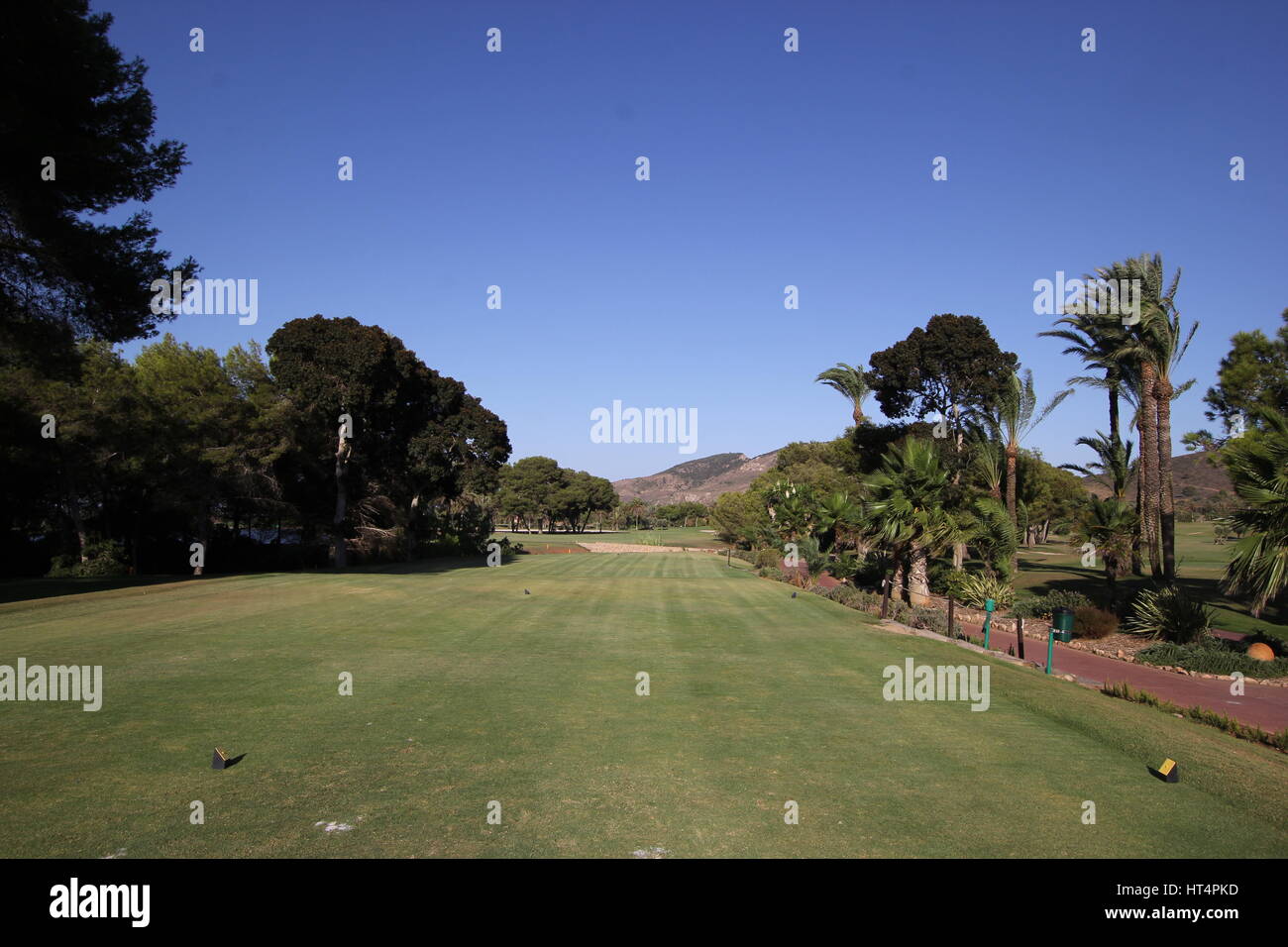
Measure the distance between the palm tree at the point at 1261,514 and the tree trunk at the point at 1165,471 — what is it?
8.10 metres

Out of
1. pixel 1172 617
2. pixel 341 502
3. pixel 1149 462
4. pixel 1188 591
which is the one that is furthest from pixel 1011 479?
pixel 341 502

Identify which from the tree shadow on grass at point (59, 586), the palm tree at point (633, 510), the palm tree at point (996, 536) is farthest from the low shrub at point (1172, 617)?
the palm tree at point (633, 510)

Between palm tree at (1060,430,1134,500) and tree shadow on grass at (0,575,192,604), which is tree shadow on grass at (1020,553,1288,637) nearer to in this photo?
palm tree at (1060,430,1134,500)

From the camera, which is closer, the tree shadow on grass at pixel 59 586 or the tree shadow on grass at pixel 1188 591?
the tree shadow on grass at pixel 59 586

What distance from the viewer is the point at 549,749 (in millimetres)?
8102

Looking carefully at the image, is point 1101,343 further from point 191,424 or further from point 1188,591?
point 191,424

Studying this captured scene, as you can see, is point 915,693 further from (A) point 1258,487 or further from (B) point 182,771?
(B) point 182,771

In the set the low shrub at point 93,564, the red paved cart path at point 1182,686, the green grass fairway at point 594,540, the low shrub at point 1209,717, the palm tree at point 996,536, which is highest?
the palm tree at point 996,536

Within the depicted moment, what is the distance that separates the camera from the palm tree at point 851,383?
49.1 m

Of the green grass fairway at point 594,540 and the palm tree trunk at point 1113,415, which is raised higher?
the palm tree trunk at point 1113,415

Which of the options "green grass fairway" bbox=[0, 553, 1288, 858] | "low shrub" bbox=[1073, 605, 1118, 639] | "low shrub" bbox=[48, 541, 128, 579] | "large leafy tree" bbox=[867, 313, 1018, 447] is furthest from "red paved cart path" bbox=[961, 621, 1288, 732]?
"low shrub" bbox=[48, 541, 128, 579]

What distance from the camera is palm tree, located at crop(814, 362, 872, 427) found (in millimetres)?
49094

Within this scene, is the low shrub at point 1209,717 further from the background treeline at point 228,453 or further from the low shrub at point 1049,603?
the background treeline at point 228,453

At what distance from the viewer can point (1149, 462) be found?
24031 mm
